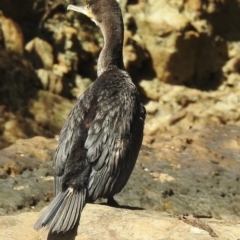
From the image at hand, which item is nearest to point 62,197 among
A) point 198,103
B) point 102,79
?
point 102,79

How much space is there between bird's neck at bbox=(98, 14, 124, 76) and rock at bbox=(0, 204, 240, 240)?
1842mm

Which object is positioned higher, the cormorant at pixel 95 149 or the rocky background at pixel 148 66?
the rocky background at pixel 148 66

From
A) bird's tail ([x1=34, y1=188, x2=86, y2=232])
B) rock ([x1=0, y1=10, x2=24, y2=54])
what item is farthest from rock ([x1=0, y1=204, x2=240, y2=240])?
rock ([x1=0, y1=10, x2=24, y2=54])

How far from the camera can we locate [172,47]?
981 cm

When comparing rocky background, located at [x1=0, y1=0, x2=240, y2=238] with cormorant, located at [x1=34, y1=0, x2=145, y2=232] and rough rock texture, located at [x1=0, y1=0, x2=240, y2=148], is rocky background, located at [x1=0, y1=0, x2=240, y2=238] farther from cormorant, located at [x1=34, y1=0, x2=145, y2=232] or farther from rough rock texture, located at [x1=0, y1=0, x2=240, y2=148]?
cormorant, located at [x1=34, y1=0, x2=145, y2=232]

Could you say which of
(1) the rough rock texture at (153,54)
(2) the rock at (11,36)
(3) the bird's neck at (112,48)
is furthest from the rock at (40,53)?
(3) the bird's neck at (112,48)

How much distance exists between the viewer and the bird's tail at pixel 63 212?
14.4ft

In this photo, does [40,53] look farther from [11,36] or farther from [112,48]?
[112,48]

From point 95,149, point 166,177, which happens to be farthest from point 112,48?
point 95,149

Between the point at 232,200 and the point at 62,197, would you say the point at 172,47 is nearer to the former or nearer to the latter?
the point at 232,200

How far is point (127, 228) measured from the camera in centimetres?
441

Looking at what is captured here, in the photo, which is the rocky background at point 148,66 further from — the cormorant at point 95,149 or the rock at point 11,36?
the cormorant at point 95,149

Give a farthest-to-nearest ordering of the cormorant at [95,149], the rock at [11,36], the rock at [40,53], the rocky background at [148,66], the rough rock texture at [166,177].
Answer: the rock at [40,53] → the rock at [11,36] → the rocky background at [148,66] → the rough rock texture at [166,177] → the cormorant at [95,149]

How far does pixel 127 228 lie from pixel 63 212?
0.40 m
